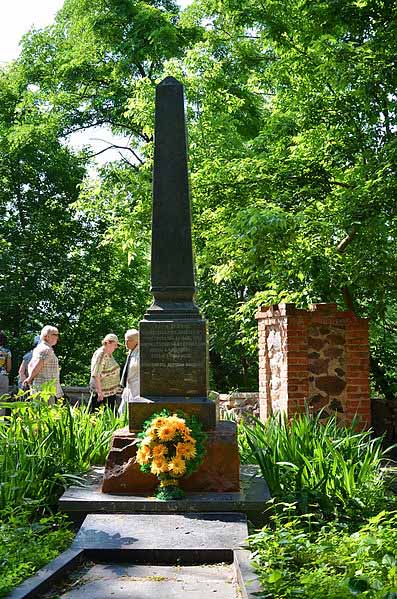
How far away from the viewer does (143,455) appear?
545 centimetres

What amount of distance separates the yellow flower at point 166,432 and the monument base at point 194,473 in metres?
0.37

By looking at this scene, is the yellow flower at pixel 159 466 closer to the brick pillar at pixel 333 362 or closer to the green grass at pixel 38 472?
the green grass at pixel 38 472

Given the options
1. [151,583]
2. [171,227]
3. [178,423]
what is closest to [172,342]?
[178,423]

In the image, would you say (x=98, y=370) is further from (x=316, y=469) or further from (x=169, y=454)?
(x=316, y=469)

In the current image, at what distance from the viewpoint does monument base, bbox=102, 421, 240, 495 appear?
5590 mm

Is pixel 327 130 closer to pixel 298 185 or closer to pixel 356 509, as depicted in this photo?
pixel 298 185

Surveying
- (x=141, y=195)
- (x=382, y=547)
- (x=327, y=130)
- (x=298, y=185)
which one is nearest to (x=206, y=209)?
(x=298, y=185)

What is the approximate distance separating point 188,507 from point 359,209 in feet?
17.2

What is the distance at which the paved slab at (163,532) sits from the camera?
4.61 metres

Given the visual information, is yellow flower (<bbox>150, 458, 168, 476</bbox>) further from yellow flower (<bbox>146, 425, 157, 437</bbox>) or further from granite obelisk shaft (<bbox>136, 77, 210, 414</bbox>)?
granite obelisk shaft (<bbox>136, 77, 210, 414</bbox>)

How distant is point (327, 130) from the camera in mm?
10164

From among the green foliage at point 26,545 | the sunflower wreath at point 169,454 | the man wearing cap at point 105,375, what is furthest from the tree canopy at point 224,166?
the green foliage at point 26,545

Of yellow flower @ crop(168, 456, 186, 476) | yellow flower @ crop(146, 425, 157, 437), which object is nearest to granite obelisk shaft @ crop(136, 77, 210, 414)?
yellow flower @ crop(146, 425, 157, 437)

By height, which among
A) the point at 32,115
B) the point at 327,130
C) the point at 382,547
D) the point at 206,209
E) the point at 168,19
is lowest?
the point at 382,547
